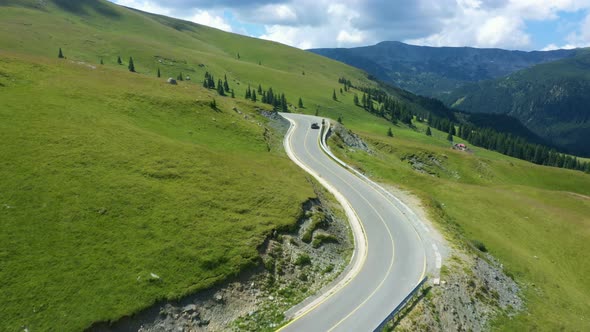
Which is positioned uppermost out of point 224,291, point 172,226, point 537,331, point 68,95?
point 68,95

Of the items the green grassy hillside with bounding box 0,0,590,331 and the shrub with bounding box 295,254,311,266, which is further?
the shrub with bounding box 295,254,311,266

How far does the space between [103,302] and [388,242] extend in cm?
2810

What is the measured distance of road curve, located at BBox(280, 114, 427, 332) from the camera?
26.2 meters

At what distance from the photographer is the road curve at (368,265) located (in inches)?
1030

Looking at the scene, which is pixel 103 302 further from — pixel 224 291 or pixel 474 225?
pixel 474 225

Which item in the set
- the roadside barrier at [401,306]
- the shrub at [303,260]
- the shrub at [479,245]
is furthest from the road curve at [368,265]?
the shrub at [479,245]

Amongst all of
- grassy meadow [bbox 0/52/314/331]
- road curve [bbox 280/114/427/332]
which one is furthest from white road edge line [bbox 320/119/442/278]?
grassy meadow [bbox 0/52/314/331]

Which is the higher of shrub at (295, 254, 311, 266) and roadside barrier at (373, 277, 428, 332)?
shrub at (295, 254, 311, 266)

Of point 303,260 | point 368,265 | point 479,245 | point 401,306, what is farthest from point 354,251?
point 479,245

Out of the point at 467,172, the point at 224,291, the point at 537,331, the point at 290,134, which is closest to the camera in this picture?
the point at 224,291

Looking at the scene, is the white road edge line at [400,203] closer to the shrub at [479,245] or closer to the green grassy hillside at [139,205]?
the green grassy hillside at [139,205]

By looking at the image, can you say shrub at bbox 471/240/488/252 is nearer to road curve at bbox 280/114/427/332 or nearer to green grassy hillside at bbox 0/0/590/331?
green grassy hillside at bbox 0/0/590/331

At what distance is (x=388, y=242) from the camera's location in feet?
129

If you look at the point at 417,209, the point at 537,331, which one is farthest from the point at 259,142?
the point at 537,331
